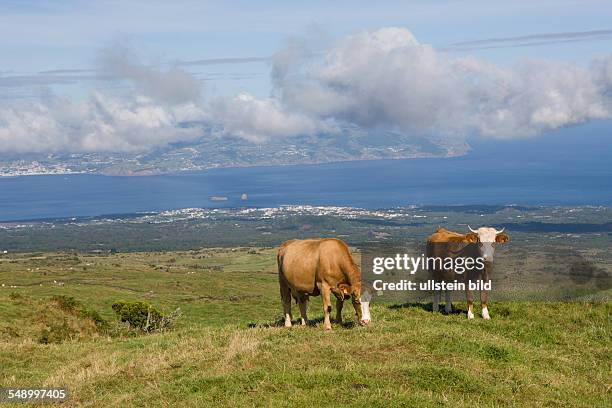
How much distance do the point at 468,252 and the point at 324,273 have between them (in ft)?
13.7

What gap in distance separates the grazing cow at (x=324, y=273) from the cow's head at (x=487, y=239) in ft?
11.2

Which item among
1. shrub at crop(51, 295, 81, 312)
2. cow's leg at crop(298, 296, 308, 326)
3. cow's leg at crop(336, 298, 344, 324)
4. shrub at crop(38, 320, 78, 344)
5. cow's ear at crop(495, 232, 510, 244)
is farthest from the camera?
shrub at crop(51, 295, 81, 312)

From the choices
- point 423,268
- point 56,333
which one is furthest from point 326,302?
point 56,333

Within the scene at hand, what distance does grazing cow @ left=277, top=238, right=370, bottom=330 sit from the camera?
16922 mm

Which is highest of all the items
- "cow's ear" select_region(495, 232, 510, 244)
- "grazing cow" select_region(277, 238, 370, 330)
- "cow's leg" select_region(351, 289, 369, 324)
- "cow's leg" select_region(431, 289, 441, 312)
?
"cow's ear" select_region(495, 232, 510, 244)

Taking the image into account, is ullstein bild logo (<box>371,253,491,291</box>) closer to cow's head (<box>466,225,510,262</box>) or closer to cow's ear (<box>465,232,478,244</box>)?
cow's head (<box>466,225,510,262</box>)

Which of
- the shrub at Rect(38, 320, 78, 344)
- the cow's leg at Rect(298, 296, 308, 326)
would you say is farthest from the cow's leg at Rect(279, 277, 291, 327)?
Answer: the shrub at Rect(38, 320, 78, 344)

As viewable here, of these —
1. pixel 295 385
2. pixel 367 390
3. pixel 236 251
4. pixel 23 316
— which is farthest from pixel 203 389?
pixel 236 251

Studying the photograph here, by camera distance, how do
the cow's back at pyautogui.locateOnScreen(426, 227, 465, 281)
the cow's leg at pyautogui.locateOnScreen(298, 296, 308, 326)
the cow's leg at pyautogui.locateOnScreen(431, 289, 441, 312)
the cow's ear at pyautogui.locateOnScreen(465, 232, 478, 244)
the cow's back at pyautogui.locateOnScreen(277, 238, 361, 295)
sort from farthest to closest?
the cow's leg at pyautogui.locateOnScreen(431, 289, 441, 312)
the cow's back at pyautogui.locateOnScreen(426, 227, 465, 281)
the cow's leg at pyautogui.locateOnScreen(298, 296, 308, 326)
the cow's ear at pyautogui.locateOnScreen(465, 232, 478, 244)
the cow's back at pyautogui.locateOnScreen(277, 238, 361, 295)

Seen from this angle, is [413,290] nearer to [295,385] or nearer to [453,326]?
[453,326]

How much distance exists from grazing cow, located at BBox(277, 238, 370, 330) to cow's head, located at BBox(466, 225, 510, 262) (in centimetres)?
342

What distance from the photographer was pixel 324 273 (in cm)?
1706

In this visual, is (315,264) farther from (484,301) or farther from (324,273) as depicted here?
(484,301)

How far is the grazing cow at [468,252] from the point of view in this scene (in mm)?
17906
